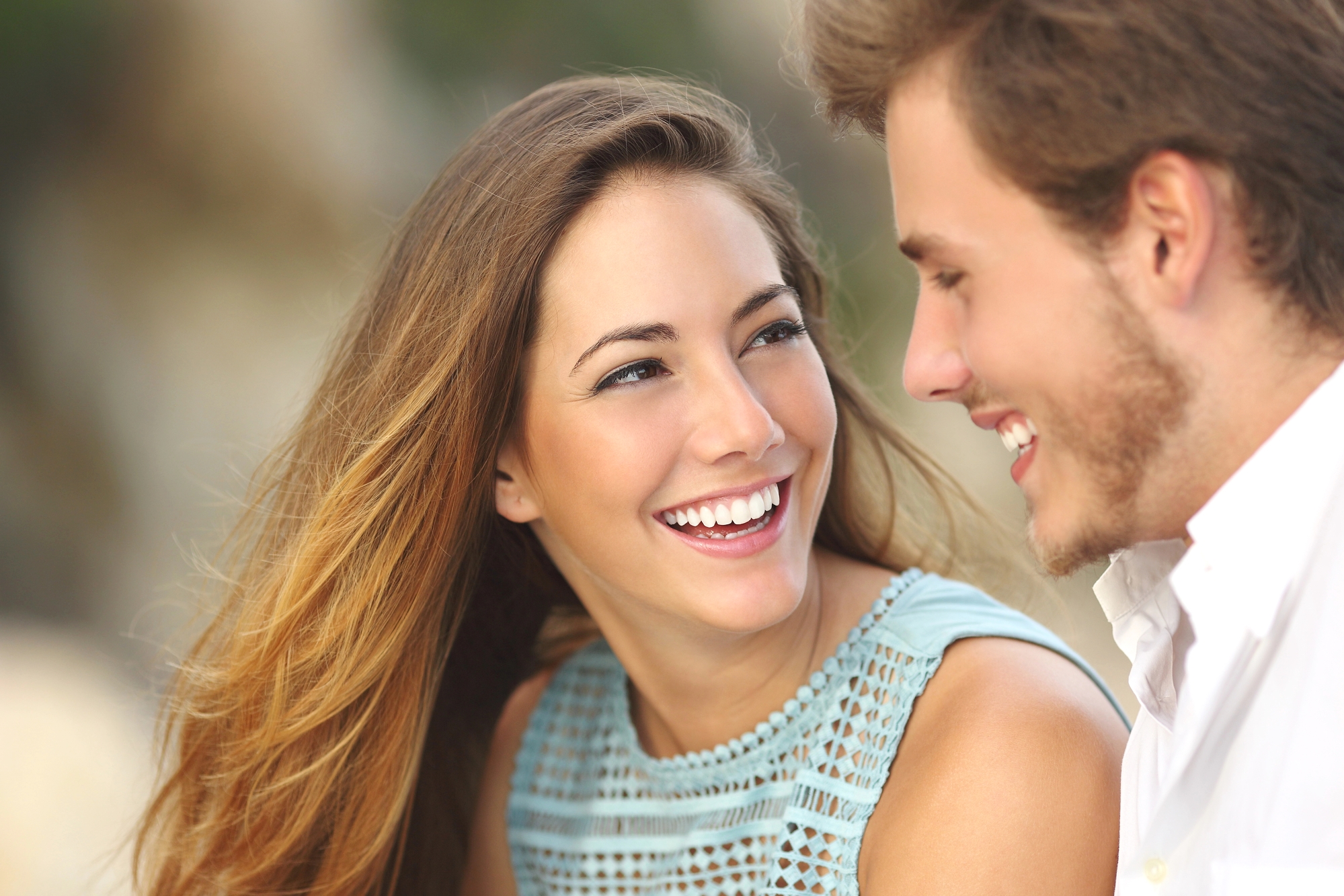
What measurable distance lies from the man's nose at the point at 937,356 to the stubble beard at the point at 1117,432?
0.16 metres

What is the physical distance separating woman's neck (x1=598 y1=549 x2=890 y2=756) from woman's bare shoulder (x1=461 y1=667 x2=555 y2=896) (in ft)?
1.44

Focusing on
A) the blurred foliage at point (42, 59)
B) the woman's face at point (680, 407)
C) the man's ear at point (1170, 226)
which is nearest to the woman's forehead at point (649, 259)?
the woman's face at point (680, 407)

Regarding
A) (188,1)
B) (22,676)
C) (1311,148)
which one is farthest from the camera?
(188,1)

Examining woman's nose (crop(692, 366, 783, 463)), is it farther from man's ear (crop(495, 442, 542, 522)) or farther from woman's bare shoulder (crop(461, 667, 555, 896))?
woman's bare shoulder (crop(461, 667, 555, 896))

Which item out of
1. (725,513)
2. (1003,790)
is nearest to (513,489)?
(725,513)

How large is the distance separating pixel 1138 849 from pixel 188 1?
633 centimetres

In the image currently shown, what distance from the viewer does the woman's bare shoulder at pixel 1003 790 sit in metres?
1.75

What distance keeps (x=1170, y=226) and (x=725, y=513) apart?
928mm

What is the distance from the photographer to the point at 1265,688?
1.47 m

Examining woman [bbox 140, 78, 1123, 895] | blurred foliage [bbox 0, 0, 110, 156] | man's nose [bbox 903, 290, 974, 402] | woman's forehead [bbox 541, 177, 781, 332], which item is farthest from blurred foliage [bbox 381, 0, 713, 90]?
man's nose [bbox 903, 290, 974, 402]

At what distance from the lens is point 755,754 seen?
229 centimetres

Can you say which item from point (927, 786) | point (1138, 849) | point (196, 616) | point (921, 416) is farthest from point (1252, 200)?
point (921, 416)

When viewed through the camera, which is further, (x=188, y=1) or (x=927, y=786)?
(x=188, y=1)

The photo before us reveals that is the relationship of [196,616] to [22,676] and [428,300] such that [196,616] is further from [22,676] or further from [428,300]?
[22,676]
